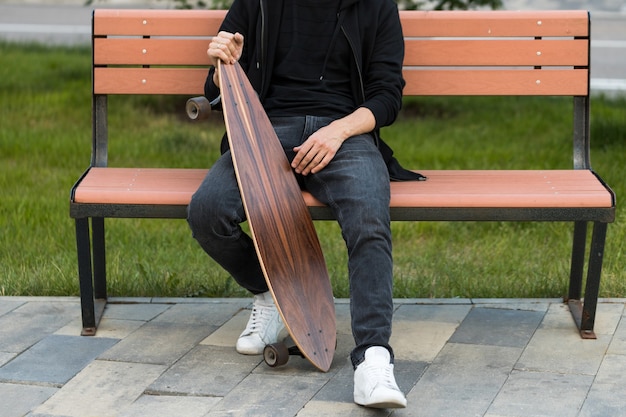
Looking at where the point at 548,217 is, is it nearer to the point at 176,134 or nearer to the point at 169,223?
the point at 169,223

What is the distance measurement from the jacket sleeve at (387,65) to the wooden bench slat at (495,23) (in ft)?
1.10

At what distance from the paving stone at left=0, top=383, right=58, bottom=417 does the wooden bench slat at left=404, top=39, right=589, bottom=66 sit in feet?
6.17

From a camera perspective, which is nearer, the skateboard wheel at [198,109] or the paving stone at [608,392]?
the paving stone at [608,392]

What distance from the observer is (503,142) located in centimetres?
717

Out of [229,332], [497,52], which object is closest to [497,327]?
[229,332]

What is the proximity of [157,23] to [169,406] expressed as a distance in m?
1.68

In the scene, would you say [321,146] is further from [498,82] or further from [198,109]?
[498,82]

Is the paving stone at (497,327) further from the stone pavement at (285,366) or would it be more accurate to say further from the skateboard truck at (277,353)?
the skateboard truck at (277,353)

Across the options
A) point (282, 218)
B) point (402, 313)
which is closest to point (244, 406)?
point (282, 218)

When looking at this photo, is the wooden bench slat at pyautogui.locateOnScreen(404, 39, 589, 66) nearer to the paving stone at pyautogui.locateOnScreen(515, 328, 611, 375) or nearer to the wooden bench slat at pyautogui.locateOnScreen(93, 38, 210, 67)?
the wooden bench slat at pyautogui.locateOnScreen(93, 38, 210, 67)

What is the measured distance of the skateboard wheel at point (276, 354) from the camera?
3.58m

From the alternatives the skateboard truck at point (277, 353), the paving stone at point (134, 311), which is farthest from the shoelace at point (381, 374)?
the paving stone at point (134, 311)

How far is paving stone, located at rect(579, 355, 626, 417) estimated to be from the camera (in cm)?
329

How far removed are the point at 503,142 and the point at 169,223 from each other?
2.50m
